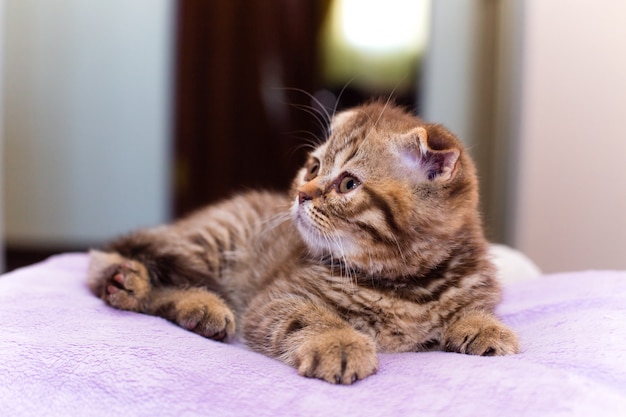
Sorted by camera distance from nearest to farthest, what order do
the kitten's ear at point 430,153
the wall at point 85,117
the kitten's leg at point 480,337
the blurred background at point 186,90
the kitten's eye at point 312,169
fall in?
the kitten's leg at point 480,337 < the kitten's ear at point 430,153 < the kitten's eye at point 312,169 < the blurred background at point 186,90 < the wall at point 85,117

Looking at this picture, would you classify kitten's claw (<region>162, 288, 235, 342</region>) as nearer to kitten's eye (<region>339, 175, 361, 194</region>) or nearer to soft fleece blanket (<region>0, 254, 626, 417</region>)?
soft fleece blanket (<region>0, 254, 626, 417</region>)

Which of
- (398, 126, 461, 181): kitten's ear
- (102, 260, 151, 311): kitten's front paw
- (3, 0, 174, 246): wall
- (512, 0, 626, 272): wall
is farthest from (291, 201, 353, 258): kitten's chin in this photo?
(3, 0, 174, 246): wall

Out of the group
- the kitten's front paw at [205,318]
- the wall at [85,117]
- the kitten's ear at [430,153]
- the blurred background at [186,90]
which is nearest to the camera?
the kitten's ear at [430,153]

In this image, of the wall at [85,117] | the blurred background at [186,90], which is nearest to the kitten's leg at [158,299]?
the blurred background at [186,90]

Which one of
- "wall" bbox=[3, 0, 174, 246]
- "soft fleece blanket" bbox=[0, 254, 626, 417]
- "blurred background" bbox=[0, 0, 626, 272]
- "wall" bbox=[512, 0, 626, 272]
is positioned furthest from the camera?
"wall" bbox=[3, 0, 174, 246]

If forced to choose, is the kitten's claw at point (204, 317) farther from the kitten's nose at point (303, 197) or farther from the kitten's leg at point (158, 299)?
the kitten's nose at point (303, 197)

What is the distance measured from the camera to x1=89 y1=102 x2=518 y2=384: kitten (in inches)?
47.8

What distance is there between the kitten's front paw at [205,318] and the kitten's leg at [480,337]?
475 millimetres

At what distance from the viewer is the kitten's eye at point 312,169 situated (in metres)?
1.43

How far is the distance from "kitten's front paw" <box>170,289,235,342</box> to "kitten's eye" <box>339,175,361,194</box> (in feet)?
1.26

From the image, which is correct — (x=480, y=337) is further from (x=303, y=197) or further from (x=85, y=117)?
(x=85, y=117)

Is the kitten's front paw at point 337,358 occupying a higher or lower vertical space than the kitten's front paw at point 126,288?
higher

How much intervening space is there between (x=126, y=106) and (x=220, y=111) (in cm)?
74

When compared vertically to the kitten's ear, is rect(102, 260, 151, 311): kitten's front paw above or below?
below
